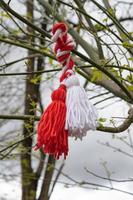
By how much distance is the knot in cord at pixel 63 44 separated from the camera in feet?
6.13

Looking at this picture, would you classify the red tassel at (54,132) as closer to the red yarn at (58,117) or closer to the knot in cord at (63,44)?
the red yarn at (58,117)

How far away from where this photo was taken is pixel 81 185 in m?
4.14

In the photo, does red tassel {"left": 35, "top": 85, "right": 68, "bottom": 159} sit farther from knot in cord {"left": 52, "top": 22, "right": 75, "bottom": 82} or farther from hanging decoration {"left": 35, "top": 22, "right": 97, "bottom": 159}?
knot in cord {"left": 52, "top": 22, "right": 75, "bottom": 82}

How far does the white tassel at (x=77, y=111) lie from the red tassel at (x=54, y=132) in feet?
0.08

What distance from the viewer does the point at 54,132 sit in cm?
180

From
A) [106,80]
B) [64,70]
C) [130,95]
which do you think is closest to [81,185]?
[106,80]

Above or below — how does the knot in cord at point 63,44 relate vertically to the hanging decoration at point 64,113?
above

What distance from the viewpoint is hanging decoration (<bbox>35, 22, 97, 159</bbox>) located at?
1807 millimetres

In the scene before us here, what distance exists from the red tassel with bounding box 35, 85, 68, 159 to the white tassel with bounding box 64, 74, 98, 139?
0.02 m

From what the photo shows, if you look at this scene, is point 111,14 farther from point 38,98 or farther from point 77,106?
point 38,98

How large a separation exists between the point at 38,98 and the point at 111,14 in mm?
4510

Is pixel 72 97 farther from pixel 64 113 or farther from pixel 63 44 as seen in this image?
pixel 63 44

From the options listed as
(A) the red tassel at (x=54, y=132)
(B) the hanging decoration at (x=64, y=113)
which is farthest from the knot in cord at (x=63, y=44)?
(A) the red tassel at (x=54, y=132)

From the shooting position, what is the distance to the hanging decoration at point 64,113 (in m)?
1.81
